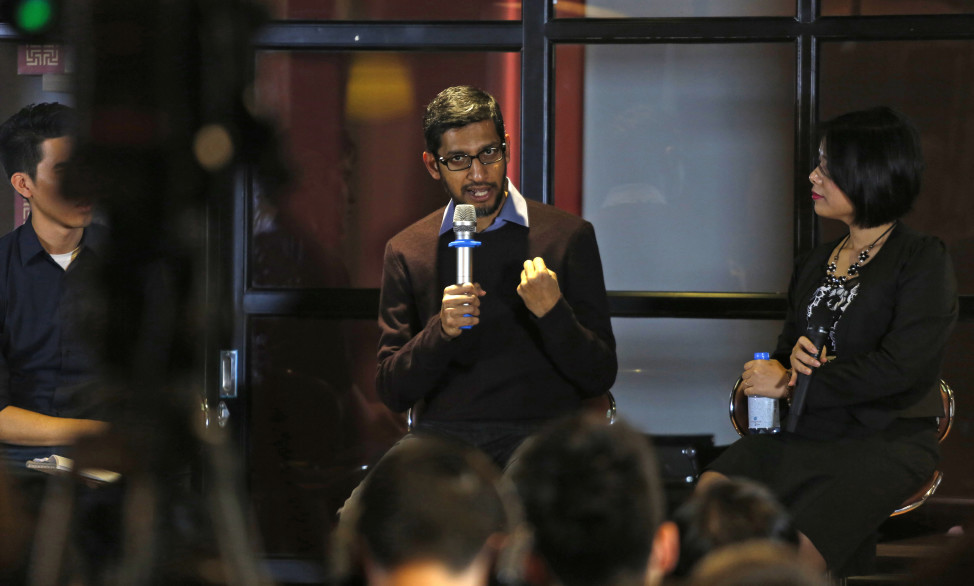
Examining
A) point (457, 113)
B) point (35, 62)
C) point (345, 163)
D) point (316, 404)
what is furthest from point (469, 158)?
point (35, 62)

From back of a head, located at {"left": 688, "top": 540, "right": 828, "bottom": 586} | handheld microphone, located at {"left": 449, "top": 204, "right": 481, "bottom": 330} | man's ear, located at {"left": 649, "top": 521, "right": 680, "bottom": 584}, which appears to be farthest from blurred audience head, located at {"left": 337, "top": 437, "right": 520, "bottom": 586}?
handheld microphone, located at {"left": 449, "top": 204, "right": 481, "bottom": 330}

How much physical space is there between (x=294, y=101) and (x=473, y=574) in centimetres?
270

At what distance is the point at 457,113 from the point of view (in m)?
2.80

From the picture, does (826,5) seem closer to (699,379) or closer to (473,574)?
(699,379)

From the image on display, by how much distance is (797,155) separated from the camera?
337 centimetres

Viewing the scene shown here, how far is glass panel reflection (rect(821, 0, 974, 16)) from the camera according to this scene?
3318 mm

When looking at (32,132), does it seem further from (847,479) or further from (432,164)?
(847,479)

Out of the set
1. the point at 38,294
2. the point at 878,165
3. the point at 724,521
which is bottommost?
the point at 724,521

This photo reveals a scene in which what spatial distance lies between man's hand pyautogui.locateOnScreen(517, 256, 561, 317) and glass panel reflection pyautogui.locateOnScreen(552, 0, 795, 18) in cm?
124

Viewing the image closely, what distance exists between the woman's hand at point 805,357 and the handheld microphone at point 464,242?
898mm

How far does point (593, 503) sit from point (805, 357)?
1.71 meters

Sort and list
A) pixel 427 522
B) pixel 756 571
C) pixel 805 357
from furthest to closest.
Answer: pixel 805 357 < pixel 427 522 < pixel 756 571

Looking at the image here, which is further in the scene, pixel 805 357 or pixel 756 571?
pixel 805 357

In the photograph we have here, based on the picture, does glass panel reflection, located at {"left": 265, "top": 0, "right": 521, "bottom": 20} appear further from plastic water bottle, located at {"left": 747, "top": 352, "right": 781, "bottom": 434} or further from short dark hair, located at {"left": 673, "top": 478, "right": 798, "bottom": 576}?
short dark hair, located at {"left": 673, "top": 478, "right": 798, "bottom": 576}
